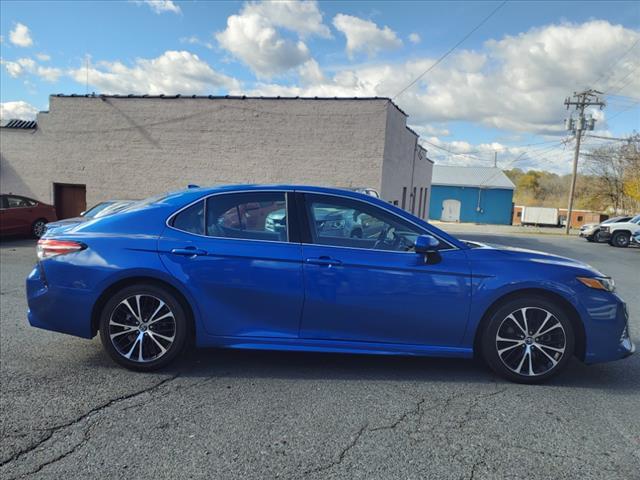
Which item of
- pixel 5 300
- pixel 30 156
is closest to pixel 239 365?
pixel 5 300

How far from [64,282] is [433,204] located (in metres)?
55.8

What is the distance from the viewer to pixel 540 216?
5838 centimetres

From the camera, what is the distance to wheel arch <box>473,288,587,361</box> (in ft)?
12.6

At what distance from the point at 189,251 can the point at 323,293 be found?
1.18m

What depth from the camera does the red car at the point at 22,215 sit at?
45.3 ft

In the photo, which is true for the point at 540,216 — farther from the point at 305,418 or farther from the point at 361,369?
the point at 305,418

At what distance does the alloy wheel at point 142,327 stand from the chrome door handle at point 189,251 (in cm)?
43

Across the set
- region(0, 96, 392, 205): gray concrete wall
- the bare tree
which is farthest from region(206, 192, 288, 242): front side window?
the bare tree

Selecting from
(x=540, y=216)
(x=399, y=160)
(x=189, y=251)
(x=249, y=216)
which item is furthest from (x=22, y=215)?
(x=540, y=216)

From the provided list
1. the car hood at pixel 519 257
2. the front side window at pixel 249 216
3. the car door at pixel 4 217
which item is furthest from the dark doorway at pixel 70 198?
the car hood at pixel 519 257

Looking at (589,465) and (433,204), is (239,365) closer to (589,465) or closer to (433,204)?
(589,465)

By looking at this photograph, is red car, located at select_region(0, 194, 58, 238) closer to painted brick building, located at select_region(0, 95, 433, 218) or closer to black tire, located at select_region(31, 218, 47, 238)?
black tire, located at select_region(31, 218, 47, 238)

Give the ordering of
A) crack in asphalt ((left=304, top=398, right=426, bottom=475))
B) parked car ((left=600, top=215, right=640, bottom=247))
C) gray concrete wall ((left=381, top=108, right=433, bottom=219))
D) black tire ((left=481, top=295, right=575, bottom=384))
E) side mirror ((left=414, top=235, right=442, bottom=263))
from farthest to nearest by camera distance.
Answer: parked car ((left=600, top=215, right=640, bottom=247)) → gray concrete wall ((left=381, top=108, right=433, bottom=219)) → black tire ((left=481, top=295, right=575, bottom=384)) → side mirror ((left=414, top=235, right=442, bottom=263)) → crack in asphalt ((left=304, top=398, right=426, bottom=475))

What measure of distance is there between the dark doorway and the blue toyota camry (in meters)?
16.5
